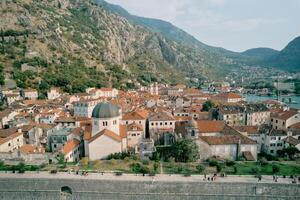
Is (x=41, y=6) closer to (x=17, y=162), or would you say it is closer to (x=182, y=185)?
(x=17, y=162)

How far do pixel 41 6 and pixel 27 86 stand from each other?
62.3 metres

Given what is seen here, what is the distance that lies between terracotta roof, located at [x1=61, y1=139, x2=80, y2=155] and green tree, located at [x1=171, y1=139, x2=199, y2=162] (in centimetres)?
1442

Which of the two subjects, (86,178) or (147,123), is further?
(147,123)

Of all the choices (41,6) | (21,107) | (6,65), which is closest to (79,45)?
(41,6)

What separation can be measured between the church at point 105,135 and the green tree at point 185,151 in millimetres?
8122

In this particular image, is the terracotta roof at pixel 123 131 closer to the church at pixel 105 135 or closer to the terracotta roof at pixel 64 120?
the church at pixel 105 135

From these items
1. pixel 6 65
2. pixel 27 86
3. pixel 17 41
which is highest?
pixel 17 41

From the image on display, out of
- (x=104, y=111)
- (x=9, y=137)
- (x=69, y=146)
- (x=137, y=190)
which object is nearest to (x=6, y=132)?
(x=9, y=137)

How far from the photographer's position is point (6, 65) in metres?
103

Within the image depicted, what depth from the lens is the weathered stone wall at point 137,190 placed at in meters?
32.7

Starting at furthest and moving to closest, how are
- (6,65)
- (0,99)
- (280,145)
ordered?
(6,65) → (0,99) → (280,145)

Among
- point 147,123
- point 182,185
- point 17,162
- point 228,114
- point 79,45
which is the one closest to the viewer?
point 182,185

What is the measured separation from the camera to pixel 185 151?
42.2 metres

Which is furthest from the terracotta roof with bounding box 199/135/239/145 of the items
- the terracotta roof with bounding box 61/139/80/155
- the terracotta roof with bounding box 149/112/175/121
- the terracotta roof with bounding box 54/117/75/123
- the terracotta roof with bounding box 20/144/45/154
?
the terracotta roof with bounding box 54/117/75/123
